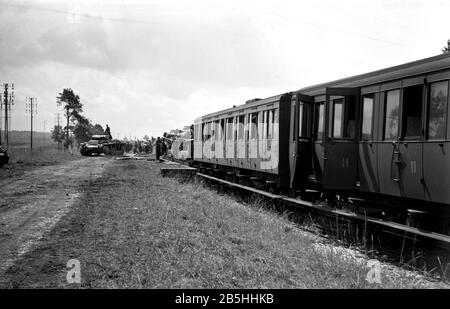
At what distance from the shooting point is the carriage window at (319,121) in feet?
33.9

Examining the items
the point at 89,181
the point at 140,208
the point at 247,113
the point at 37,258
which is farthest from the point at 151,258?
the point at 89,181

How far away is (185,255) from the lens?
611 centimetres

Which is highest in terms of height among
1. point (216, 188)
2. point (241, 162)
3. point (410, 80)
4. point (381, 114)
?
point (410, 80)

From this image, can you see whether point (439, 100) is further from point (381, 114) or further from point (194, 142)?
point (194, 142)

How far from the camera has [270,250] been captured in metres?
6.74

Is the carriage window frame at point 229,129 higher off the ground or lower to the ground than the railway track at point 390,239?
higher

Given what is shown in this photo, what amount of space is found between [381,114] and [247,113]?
6987 millimetres

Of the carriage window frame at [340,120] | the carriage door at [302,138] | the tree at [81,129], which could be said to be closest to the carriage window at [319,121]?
the carriage door at [302,138]

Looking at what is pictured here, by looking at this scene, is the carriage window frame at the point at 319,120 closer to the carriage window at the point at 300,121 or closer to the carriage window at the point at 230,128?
the carriage window at the point at 300,121

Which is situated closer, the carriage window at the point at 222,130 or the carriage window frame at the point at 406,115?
the carriage window frame at the point at 406,115

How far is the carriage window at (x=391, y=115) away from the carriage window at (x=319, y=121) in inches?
86.3

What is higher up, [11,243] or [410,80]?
[410,80]

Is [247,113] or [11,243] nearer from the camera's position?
[11,243]

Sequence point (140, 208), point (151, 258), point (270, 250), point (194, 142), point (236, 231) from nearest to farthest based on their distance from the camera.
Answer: point (151, 258) → point (270, 250) → point (236, 231) → point (140, 208) → point (194, 142)
